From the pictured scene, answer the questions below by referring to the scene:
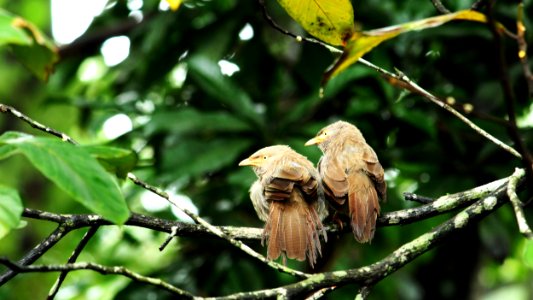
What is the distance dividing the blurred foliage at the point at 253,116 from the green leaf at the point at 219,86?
0.03 feet

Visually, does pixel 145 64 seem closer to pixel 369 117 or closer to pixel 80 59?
pixel 80 59

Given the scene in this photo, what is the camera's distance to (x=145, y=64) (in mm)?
6289

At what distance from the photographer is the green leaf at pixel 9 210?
1.86m

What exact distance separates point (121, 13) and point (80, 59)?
22.5 inches

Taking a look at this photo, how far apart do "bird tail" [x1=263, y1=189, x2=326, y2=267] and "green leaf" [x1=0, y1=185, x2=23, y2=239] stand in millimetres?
1518

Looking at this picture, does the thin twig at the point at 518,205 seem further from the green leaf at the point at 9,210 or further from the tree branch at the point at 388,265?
the green leaf at the point at 9,210

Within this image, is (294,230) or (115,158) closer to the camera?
(115,158)

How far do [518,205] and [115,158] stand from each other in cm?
117

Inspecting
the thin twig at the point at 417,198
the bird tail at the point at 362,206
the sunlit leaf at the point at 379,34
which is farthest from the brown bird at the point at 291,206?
the sunlit leaf at the point at 379,34

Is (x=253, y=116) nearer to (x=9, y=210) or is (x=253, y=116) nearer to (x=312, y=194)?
(x=312, y=194)

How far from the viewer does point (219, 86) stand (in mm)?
5609

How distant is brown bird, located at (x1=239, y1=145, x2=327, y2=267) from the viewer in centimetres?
348

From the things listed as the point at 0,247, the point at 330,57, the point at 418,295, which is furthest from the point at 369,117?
the point at 0,247

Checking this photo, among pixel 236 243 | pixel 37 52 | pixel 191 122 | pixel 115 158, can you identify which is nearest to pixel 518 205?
pixel 236 243
